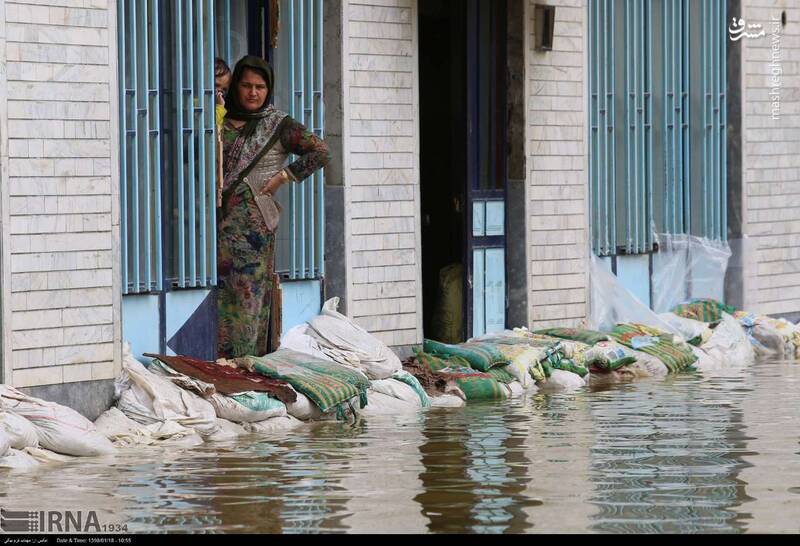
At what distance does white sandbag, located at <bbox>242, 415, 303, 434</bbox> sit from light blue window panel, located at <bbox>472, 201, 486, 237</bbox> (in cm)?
399

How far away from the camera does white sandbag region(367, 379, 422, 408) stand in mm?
12500

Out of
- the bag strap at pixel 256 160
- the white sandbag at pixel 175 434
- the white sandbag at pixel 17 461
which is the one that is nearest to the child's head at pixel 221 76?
the bag strap at pixel 256 160

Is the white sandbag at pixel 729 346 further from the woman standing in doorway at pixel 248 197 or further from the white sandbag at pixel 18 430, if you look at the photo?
the white sandbag at pixel 18 430

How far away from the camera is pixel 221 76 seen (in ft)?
40.8

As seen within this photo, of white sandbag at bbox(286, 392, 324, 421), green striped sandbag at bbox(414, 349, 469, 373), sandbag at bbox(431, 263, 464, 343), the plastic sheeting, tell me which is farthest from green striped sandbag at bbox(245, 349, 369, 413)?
the plastic sheeting

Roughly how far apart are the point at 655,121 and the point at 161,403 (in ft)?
24.2

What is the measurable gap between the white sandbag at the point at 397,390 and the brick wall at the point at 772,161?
20.4ft

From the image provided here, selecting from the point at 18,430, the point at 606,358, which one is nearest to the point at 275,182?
the point at 18,430

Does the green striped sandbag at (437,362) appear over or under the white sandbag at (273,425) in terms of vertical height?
over

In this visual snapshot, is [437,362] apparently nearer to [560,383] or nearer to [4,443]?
[560,383]

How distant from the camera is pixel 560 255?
15.6 metres

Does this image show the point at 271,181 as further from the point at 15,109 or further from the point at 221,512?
the point at 221,512

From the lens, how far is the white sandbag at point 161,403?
10.8 metres

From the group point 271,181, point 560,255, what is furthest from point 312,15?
point 560,255
